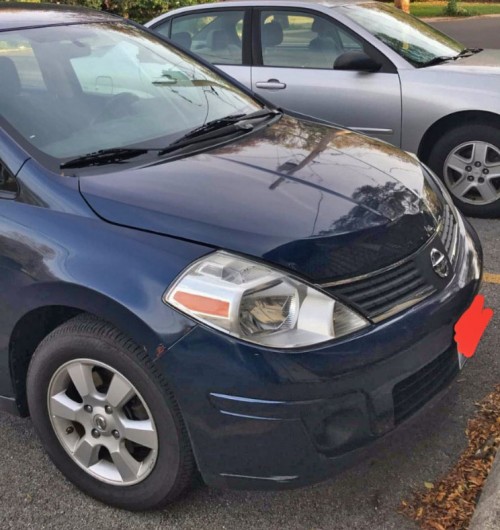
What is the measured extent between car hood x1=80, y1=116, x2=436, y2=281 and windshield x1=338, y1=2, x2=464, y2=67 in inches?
109

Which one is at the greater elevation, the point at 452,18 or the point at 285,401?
the point at 285,401

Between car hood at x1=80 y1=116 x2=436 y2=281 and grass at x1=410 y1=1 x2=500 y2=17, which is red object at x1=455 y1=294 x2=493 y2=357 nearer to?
car hood at x1=80 y1=116 x2=436 y2=281

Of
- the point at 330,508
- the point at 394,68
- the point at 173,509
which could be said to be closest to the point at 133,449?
the point at 173,509

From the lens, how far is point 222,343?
2.04 m

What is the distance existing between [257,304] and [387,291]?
1.50 ft

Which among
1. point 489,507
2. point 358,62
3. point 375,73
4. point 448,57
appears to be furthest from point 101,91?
point 448,57

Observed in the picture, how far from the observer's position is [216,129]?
10.1 feet

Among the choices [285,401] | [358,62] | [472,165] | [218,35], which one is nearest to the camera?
[285,401]

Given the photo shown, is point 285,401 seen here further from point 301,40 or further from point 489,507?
point 301,40

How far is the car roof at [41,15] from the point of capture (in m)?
3.17

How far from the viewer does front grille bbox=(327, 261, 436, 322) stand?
7.18ft

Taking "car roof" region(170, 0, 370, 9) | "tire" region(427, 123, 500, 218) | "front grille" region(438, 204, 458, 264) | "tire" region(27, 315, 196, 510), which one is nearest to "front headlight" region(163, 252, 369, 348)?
"tire" region(27, 315, 196, 510)

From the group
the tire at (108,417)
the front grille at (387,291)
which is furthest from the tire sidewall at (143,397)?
the front grille at (387,291)

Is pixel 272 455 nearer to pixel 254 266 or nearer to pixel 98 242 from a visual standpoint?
pixel 254 266
